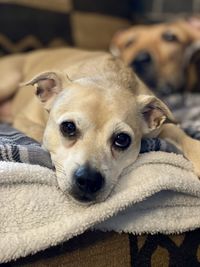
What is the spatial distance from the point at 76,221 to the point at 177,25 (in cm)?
170

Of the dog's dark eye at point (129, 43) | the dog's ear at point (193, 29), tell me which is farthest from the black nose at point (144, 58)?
the dog's ear at point (193, 29)

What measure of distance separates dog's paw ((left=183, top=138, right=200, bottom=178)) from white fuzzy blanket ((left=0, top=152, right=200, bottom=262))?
0.27 ft

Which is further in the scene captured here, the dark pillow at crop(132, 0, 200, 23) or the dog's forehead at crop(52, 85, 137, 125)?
the dark pillow at crop(132, 0, 200, 23)

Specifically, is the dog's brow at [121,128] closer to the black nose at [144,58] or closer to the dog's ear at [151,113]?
the dog's ear at [151,113]

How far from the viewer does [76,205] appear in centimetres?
132

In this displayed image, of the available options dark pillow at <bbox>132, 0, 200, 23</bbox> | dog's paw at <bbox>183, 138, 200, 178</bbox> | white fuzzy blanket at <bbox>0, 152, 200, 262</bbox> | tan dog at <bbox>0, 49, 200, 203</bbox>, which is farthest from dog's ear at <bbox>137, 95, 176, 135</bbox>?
dark pillow at <bbox>132, 0, 200, 23</bbox>

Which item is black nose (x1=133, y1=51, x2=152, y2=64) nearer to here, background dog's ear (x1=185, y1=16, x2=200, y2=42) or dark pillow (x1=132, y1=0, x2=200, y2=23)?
background dog's ear (x1=185, y1=16, x2=200, y2=42)

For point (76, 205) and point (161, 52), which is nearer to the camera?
point (76, 205)

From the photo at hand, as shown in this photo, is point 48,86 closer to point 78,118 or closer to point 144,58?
point 78,118

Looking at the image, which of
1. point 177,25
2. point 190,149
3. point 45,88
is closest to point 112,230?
point 190,149

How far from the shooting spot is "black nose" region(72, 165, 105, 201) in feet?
4.34

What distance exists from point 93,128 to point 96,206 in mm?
259

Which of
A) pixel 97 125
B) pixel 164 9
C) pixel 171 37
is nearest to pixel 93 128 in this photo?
pixel 97 125

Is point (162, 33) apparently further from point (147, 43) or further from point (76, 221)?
point (76, 221)
